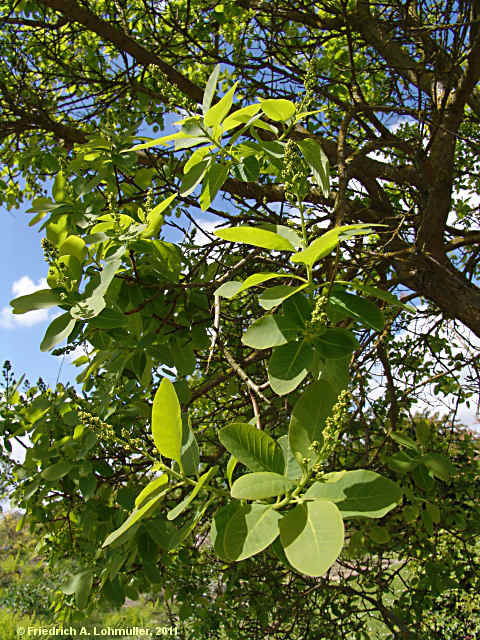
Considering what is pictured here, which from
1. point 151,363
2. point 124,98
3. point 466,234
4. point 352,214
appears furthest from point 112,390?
point 124,98

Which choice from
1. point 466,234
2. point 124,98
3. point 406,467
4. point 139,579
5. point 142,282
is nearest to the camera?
point 406,467

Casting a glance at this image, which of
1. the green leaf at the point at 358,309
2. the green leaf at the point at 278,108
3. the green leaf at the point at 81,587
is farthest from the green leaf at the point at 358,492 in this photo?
the green leaf at the point at 81,587

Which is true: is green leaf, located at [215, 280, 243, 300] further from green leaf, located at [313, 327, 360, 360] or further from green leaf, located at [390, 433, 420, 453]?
green leaf, located at [390, 433, 420, 453]

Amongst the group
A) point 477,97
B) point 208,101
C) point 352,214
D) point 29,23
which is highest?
point 29,23

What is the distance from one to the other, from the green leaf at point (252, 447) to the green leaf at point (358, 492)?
3.8 inches

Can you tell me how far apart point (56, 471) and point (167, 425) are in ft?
3.98

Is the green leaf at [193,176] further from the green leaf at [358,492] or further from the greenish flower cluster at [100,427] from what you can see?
the green leaf at [358,492]

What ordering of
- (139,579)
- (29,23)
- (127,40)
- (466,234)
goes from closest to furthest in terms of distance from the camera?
1. (139,579)
2. (127,40)
3. (466,234)
4. (29,23)

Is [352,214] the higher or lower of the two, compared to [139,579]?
higher

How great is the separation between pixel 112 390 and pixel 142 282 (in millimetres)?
398

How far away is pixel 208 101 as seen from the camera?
1056mm

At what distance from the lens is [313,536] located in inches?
23.5

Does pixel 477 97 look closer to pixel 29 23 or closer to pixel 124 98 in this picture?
pixel 124 98

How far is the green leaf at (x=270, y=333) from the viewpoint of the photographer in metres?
0.81
